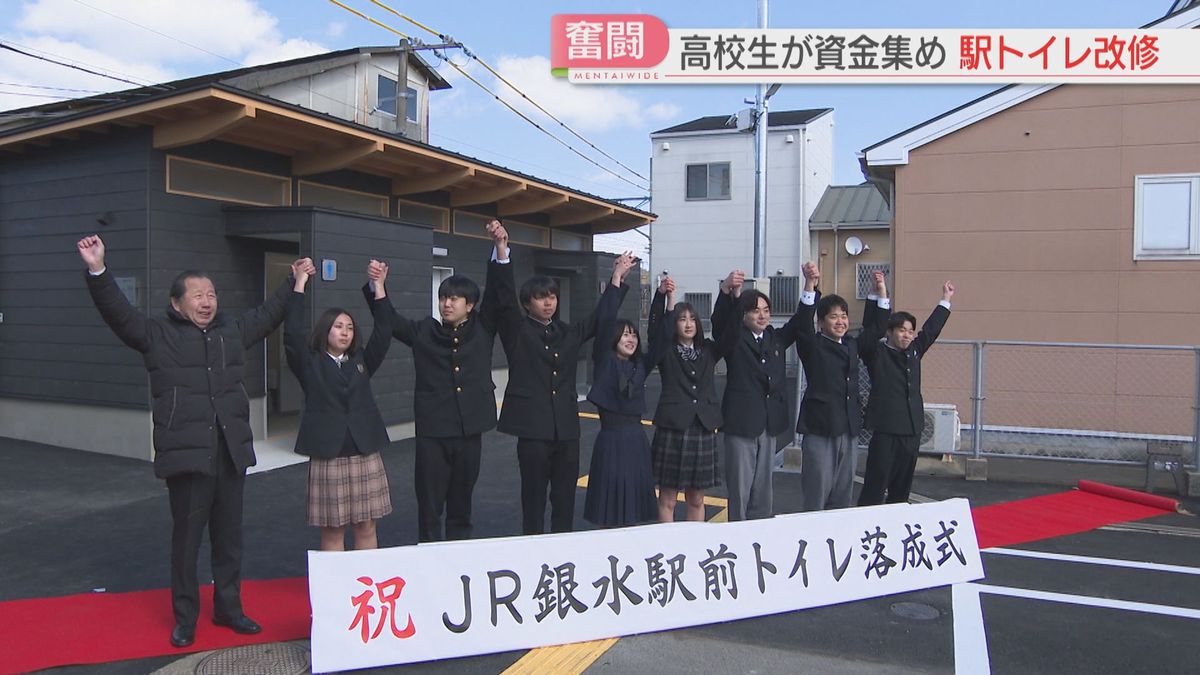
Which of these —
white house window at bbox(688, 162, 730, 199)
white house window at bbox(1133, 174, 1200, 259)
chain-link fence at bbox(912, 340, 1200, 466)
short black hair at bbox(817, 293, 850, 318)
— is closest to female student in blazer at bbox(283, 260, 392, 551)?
short black hair at bbox(817, 293, 850, 318)

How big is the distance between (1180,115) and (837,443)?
6.04m

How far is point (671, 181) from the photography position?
2039 centimetres

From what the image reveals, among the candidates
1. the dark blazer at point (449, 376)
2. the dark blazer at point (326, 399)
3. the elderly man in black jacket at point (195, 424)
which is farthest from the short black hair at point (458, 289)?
the elderly man in black jacket at point (195, 424)

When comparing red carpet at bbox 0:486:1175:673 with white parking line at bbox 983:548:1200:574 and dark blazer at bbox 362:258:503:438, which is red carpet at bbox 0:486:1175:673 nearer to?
dark blazer at bbox 362:258:503:438

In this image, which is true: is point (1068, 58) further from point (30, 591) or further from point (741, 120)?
point (30, 591)

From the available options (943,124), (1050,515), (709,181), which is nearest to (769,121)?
(709,181)

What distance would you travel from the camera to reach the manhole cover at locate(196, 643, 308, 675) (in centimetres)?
334

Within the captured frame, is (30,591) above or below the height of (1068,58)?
below

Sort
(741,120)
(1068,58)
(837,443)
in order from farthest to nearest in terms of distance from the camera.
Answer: (741,120) < (1068,58) < (837,443)

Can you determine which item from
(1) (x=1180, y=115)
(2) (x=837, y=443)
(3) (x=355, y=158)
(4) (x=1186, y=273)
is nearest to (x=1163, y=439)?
(4) (x=1186, y=273)

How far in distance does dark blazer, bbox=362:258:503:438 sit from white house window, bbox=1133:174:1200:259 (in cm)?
724

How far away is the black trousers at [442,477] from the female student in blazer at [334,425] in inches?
10.6

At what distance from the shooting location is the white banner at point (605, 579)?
10.8 feet

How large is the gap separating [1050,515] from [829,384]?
8.69 feet
